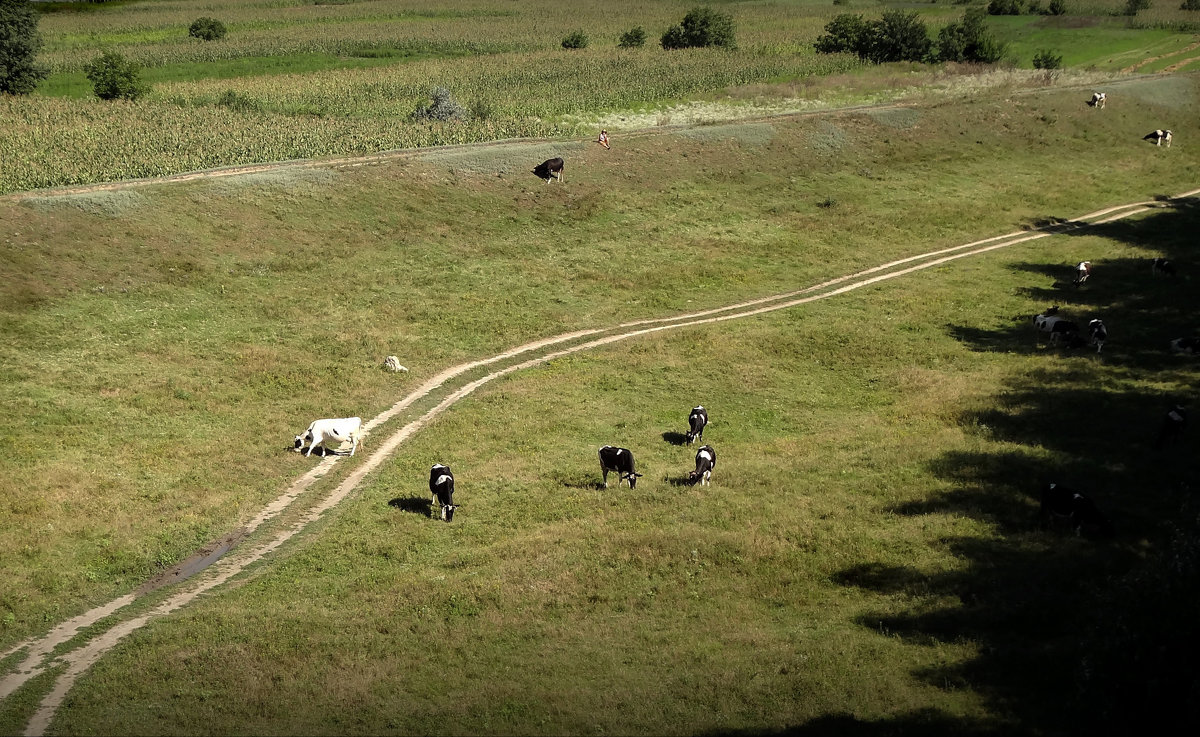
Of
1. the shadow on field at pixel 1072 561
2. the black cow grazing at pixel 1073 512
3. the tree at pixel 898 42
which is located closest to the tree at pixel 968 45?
the tree at pixel 898 42

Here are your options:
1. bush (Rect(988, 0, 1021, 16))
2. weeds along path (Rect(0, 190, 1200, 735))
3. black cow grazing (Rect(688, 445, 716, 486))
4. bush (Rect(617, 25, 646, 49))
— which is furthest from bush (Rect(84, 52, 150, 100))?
bush (Rect(988, 0, 1021, 16))

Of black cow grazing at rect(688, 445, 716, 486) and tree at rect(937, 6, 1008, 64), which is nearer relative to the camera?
black cow grazing at rect(688, 445, 716, 486)

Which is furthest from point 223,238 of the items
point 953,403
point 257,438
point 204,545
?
point 953,403

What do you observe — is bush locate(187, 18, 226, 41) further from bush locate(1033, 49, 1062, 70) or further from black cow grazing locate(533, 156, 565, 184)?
bush locate(1033, 49, 1062, 70)

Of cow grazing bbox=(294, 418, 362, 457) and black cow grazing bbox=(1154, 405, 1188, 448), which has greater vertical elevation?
cow grazing bbox=(294, 418, 362, 457)

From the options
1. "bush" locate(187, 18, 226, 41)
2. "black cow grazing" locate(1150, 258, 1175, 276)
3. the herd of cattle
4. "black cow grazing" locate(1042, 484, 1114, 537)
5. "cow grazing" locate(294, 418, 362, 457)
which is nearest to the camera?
"black cow grazing" locate(1042, 484, 1114, 537)

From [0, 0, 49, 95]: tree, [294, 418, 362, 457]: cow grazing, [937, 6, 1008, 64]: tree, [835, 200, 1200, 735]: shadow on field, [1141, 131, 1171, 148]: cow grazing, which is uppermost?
[0, 0, 49, 95]: tree

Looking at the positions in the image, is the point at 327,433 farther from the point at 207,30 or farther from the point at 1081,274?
the point at 207,30
